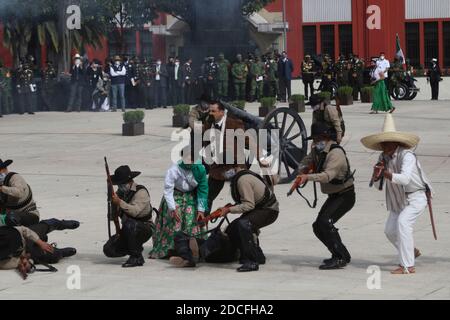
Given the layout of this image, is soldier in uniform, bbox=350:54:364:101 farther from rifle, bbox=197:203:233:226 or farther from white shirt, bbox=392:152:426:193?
white shirt, bbox=392:152:426:193

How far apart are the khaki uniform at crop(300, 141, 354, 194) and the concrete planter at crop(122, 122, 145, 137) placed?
12.4 meters

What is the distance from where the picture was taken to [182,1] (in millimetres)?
37875

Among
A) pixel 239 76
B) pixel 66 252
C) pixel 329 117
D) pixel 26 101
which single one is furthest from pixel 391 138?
pixel 239 76

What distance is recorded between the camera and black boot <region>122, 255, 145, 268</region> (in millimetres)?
11514

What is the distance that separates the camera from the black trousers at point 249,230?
11.2 meters

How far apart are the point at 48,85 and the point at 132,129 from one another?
8450mm

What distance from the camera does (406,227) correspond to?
10789mm

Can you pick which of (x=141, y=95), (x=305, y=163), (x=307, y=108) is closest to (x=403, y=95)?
(x=307, y=108)

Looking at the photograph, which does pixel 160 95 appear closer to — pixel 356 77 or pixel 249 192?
pixel 356 77

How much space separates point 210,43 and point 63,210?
773 inches

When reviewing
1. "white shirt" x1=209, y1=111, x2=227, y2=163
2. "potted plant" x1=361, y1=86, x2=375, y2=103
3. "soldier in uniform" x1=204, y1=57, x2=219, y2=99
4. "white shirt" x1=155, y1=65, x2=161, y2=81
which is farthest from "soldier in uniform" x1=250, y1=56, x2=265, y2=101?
"white shirt" x1=209, y1=111, x2=227, y2=163

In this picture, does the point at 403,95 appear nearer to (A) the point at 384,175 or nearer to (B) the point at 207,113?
(B) the point at 207,113

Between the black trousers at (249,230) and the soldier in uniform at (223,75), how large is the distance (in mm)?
21555

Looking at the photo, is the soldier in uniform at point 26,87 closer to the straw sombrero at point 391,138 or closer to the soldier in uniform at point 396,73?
the soldier in uniform at point 396,73
